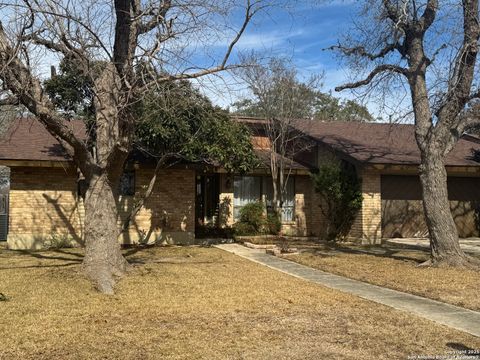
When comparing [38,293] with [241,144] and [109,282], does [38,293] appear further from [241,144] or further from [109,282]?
[241,144]

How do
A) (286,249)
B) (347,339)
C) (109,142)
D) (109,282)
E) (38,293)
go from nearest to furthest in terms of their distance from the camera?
(347,339) → (38,293) → (109,282) → (109,142) → (286,249)

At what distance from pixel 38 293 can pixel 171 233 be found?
9900mm

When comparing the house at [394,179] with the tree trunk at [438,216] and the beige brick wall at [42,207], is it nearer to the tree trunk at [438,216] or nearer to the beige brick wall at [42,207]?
the tree trunk at [438,216]

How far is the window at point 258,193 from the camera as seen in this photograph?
20891mm

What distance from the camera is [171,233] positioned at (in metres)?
18.5

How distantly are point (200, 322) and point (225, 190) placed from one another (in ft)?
45.0

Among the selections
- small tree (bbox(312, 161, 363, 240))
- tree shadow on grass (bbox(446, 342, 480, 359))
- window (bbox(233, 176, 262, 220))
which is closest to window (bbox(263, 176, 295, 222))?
window (bbox(233, 176, 262, 220))

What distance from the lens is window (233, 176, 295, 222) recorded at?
68.5 ft

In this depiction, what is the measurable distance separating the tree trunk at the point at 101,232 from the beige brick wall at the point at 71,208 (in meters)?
7.65

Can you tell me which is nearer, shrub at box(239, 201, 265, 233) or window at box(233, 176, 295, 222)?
shrub at box(239, 201, 265, 233)

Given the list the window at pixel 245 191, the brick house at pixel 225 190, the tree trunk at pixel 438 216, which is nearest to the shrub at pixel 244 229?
the brick house at pixel 225 190

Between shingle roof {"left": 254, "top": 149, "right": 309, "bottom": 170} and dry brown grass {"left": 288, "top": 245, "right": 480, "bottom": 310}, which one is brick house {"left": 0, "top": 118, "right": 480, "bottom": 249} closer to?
shingle roof {"left": 254, "top": 149, "right": 309, "bottom": 170}

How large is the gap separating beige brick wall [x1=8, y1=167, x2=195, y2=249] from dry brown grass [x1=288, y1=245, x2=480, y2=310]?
494 cm

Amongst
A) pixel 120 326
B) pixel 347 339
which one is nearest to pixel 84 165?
pixel 120 326
